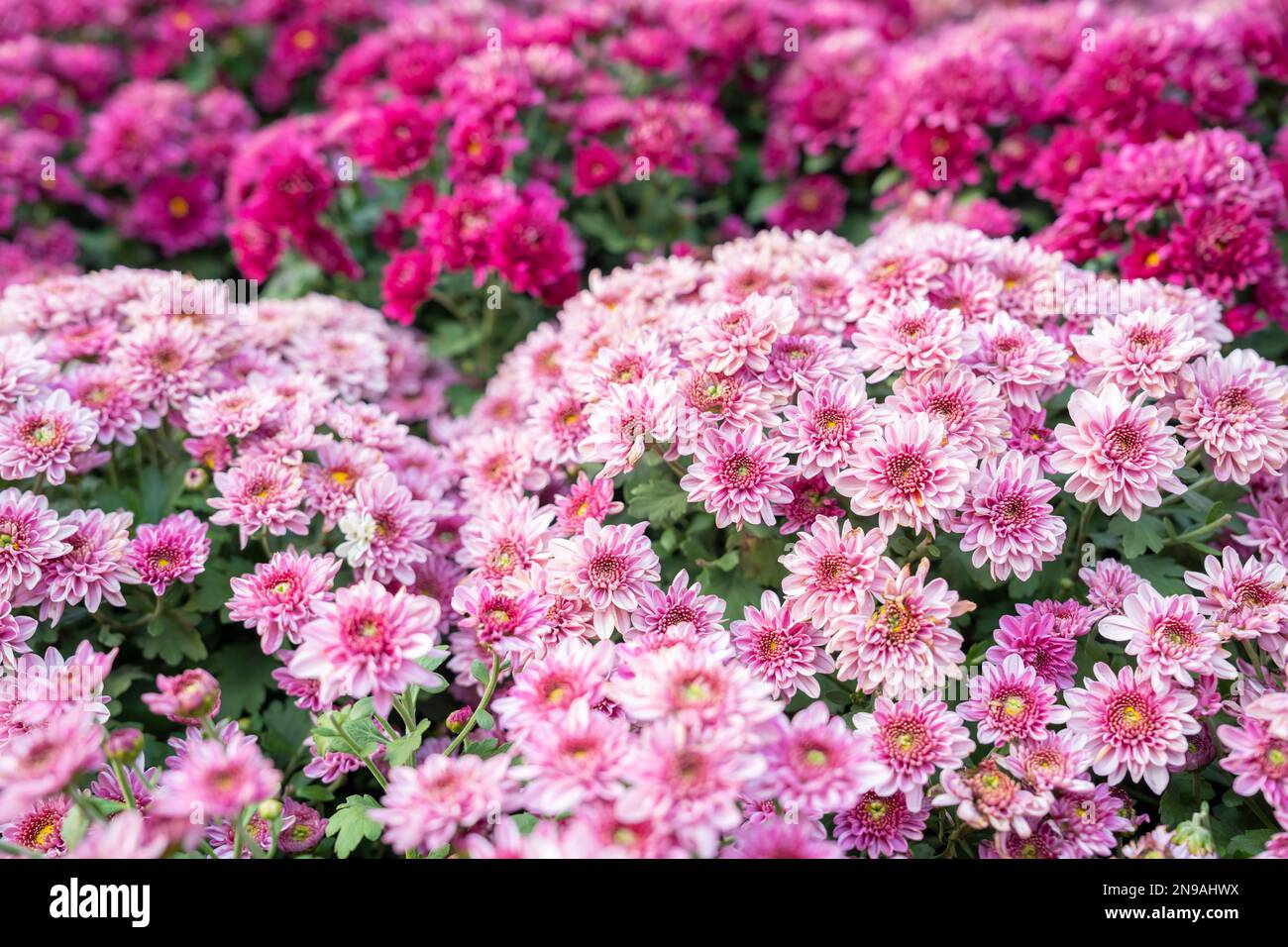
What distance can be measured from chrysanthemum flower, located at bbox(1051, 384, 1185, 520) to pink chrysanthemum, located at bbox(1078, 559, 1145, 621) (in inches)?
8.7

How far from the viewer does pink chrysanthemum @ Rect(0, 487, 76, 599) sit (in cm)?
229

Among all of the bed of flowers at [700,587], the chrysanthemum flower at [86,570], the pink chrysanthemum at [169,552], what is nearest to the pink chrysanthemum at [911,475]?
the bed of flowers at [700,587]

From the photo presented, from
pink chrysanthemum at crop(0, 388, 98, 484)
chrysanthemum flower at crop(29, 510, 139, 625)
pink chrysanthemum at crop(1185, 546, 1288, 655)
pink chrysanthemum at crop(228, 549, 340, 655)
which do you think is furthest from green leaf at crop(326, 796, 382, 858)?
pink chrysanthemum at crop(1185, 546, 1288, 655)

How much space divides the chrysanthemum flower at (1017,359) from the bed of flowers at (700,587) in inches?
0.4

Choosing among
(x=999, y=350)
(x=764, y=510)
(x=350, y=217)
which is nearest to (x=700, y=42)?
(x=350, y=217)

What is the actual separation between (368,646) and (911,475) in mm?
1169

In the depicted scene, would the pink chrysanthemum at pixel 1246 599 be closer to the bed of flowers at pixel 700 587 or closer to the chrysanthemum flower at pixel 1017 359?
the bed of flowers at pixel 700 587

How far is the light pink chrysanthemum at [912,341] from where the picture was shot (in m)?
2.32

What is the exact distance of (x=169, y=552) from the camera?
97.9 inches

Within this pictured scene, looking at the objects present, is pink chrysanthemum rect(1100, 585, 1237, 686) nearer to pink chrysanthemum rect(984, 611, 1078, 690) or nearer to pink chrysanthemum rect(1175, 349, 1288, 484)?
pink chrysanthemum rect(984, 611, 1078, 690)

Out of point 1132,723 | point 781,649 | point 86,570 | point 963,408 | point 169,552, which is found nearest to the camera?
point 1132,723

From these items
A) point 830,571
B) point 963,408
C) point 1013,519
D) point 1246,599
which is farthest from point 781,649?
point 1246,599

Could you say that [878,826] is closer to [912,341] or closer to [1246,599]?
[1246,599]

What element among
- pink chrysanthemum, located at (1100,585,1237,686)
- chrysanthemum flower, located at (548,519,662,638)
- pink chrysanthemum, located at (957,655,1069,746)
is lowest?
pink chrysanthemum, located at (957,655,1069,746)
